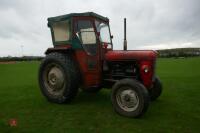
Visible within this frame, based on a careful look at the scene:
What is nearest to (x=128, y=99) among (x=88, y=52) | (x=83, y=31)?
(x=88, y=52)

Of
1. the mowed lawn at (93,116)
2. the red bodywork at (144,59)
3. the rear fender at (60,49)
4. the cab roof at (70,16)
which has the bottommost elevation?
the mowed lawn at (93,116)

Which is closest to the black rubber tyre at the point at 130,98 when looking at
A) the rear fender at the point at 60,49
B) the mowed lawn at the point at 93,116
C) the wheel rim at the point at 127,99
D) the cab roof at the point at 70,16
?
the wheel rim at the point at 127,99

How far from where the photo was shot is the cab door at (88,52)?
7.32m

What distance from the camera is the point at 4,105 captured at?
753 centimetres

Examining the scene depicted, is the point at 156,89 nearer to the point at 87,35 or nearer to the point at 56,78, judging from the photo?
the point at 87,35

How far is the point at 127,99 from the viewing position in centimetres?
641

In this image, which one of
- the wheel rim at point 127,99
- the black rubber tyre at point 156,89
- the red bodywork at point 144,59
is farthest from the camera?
the black rubber tyre at point 156,89

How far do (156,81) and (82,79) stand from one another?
220 centimetres

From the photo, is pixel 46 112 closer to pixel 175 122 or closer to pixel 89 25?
pixel 89 25

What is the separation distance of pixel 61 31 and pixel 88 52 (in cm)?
108

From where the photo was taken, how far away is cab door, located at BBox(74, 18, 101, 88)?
24.0ft

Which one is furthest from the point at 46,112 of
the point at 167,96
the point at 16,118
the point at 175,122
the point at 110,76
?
the point at 167,96

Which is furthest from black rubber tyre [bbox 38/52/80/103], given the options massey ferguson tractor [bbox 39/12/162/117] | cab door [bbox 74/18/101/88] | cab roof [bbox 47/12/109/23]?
cab roof [bbox 47/12/109/23]

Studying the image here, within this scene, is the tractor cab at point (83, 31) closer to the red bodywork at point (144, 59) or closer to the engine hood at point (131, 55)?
the engine hood at point (131, 55)
